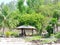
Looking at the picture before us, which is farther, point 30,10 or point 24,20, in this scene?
point 30,10

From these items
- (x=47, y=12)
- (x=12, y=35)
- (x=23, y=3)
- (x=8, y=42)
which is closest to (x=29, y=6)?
(x=23, y=3)

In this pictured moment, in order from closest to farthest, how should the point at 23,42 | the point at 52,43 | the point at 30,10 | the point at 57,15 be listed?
the point at 52,43
the point at 23,42
the point at 57,15
the point at 30,10

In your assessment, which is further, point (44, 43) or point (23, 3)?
point (23, 3)

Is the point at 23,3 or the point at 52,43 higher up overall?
the point at 23,3

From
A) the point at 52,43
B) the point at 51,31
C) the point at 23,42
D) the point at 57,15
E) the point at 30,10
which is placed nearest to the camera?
the point at 52,43

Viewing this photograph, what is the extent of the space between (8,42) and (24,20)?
10.2 meters

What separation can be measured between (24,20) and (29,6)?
22.9 feet

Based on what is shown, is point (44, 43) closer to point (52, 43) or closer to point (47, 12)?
point (52, 43)

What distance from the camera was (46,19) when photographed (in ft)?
104

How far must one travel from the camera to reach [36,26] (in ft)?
102

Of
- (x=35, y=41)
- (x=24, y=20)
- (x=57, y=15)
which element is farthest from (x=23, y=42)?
(x=57, y=15)

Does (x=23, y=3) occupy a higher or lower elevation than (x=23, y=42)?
higher

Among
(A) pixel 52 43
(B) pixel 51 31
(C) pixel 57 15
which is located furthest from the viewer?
(C) pixel 57 15

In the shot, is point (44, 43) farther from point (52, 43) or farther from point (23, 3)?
point (23, 3)
